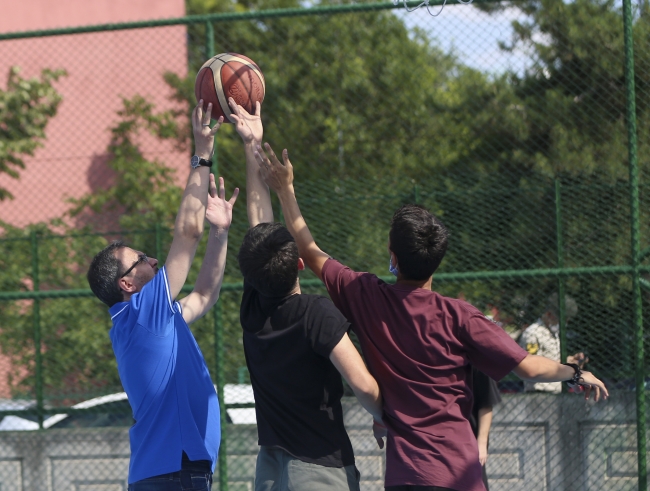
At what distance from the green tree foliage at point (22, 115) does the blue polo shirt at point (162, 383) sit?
5.91 meters

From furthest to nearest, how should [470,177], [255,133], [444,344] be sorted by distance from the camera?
[470,177]
[255,133]
[444,344]

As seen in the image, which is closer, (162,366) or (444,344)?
(444,344)

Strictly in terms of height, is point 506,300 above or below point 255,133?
below

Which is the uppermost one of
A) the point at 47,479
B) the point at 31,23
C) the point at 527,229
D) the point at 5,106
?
the point at 31,23

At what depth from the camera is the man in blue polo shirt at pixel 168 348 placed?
3031mm

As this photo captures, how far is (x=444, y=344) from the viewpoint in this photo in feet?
9.45

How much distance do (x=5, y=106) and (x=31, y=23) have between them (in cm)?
537

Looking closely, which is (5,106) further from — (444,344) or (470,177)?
(444,344)

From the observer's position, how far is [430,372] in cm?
288

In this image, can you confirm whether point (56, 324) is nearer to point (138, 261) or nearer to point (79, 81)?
point (138, 261)

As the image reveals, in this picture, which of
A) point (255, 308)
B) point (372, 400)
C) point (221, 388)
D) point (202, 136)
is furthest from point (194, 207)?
point (221, 388)

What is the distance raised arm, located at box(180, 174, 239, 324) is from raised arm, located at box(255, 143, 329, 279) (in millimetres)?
166

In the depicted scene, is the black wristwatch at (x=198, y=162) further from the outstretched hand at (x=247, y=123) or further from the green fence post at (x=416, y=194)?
the green fence post at (x=416, y=194)

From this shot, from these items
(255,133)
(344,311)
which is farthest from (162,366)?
(255,133)
